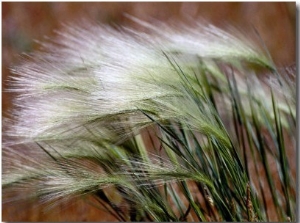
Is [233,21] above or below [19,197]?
above

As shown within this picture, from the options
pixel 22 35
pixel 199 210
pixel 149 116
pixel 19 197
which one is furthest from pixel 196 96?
pixel 22 35

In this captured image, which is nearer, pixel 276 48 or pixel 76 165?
pixel 76 165

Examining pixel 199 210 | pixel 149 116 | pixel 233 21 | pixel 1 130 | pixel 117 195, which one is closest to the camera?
pixel 149 116

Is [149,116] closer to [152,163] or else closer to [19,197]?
[152,163]

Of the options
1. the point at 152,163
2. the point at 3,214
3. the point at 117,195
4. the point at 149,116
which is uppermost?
the point at 149,116

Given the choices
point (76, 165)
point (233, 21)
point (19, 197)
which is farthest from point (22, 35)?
point (76, 165)

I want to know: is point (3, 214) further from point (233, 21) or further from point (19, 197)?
point (233, 21)

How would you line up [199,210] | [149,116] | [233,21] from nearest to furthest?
[149,116], [199,210], [233,21]
